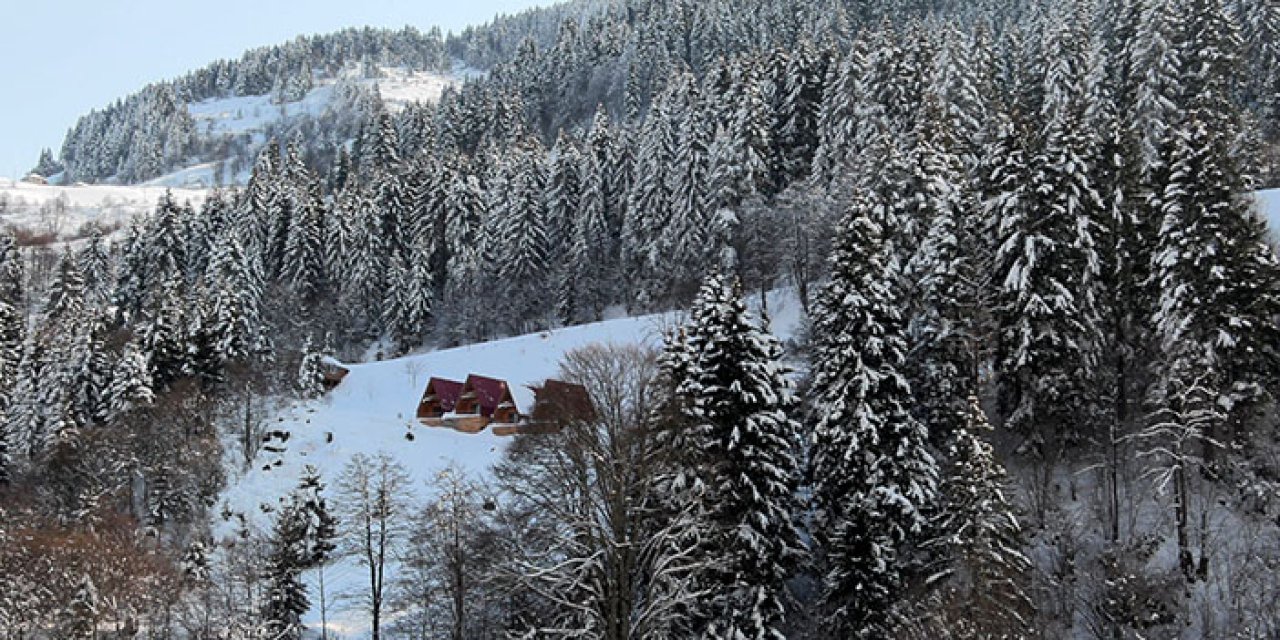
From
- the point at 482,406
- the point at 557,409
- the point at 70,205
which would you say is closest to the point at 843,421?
the point at 557,409

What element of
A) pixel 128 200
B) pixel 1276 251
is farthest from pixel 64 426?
pixel 128 200

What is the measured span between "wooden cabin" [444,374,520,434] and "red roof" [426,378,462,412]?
17.8 inches

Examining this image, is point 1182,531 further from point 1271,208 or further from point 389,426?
point 389,426

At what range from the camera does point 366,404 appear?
54625 millimetres

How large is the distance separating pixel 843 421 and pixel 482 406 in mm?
27306

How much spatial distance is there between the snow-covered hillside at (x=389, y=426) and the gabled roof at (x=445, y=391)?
186 centimetres

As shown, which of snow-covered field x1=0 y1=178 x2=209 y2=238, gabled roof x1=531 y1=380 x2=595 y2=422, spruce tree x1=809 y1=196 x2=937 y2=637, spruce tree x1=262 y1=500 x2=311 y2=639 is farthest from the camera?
snow-covered field x1=0 y1=178 x2=209 y2=238

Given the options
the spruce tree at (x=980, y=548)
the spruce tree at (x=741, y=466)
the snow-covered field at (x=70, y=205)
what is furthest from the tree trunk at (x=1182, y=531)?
the snow-covered field at (x=70, y=205)

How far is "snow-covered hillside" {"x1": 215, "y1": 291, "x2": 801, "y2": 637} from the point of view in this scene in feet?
141

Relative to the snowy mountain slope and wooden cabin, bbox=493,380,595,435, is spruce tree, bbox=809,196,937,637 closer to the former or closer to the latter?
wooden cabin, bbox=493,380,595,435

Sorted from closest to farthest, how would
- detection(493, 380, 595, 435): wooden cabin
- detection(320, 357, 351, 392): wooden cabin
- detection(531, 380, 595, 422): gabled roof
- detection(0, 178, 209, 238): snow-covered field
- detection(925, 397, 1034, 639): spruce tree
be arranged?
detection(925, 397, 1034, 639): spruce tree → detection(531, 380, 595, 422): gabled roof → detection(493, 380, 595, 435): wooden cabin → detection(320, 357, 351, 392): wooden cabin → detection(0, 178, 209, 238): snow-covered field

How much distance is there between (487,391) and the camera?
50938mm

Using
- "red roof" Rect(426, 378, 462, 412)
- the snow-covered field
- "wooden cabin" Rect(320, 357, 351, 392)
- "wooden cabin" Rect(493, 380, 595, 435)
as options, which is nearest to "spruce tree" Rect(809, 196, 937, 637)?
"wooden cabin" Rect(493, 380, 595, 435)

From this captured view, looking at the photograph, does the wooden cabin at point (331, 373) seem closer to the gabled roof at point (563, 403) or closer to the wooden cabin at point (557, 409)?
the wooden cabin at point (557, 409)
